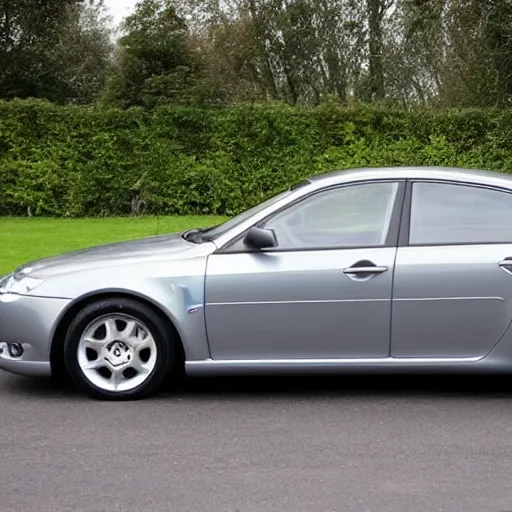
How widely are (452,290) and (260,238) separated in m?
1.21

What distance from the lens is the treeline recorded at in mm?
23141

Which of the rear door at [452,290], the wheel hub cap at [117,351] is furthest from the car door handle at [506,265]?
the wheel hub cap at [117,351]

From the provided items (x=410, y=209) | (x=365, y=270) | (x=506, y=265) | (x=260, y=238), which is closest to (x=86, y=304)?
(x=260, y=238)

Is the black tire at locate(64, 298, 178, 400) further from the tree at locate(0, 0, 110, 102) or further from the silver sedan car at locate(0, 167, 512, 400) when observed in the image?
the tree at locate(0, 0, 110, 102)

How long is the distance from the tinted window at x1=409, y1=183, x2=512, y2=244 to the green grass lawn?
660 centimetres

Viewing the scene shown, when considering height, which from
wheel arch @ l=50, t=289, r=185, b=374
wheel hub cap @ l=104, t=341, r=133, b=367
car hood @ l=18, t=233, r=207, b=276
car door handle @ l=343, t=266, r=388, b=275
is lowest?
wheel hub cap @ l=104, t=341, r=133, b=367

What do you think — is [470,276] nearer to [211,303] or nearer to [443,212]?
[443,212]

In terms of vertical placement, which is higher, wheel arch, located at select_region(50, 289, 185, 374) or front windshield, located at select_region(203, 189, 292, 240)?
front windshield, located at select_region(203, 189, 292, 240)

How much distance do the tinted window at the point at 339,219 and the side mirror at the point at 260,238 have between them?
0.10 meters

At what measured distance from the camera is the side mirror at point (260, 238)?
552 cm

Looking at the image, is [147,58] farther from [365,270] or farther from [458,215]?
[365,270]

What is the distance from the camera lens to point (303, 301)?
5.43 metres

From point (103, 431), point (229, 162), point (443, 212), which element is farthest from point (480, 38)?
point (103, 431)

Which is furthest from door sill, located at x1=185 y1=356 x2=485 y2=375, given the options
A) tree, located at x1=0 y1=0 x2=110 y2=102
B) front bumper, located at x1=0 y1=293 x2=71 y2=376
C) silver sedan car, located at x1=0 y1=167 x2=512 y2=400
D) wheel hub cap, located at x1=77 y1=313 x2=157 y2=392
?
tree, located at x1=0 y1=0 x2=110 y2=102
